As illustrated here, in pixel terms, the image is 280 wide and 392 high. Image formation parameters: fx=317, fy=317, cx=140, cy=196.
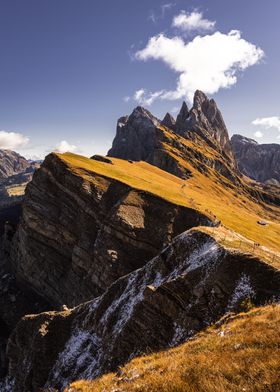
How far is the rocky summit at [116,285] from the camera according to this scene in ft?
85.8

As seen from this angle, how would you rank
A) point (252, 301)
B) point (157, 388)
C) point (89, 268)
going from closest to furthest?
point (157, 388) → point (252, 301) → point (89, 268)

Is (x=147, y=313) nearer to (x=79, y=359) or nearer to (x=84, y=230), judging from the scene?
(x=79, y=359)

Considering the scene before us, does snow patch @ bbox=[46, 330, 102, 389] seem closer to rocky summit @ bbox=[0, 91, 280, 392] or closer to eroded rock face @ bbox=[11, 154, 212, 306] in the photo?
rocky summit @ bbox=[0, 91, 280, 392]

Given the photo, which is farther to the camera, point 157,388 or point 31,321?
point 31,321

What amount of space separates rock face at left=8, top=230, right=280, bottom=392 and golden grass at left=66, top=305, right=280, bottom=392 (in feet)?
18.8

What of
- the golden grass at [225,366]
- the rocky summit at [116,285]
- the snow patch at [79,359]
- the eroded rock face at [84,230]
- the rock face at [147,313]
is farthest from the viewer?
the eroded rock face at [84,230]

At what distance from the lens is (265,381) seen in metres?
12.3

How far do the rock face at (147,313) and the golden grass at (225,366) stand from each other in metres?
5.72

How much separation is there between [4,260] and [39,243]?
2875 cm

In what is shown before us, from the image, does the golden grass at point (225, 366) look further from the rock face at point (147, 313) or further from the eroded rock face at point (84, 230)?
the eroded rock face at point (84, 230)

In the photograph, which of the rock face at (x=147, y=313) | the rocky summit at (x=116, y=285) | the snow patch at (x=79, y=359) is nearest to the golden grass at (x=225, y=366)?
the rocky summit at (x=116, y=285)

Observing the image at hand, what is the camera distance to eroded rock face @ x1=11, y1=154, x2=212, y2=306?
72812 mm

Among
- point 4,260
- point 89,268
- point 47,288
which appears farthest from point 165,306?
point 4,260

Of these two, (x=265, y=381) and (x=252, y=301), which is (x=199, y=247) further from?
(x=265, y=381)
